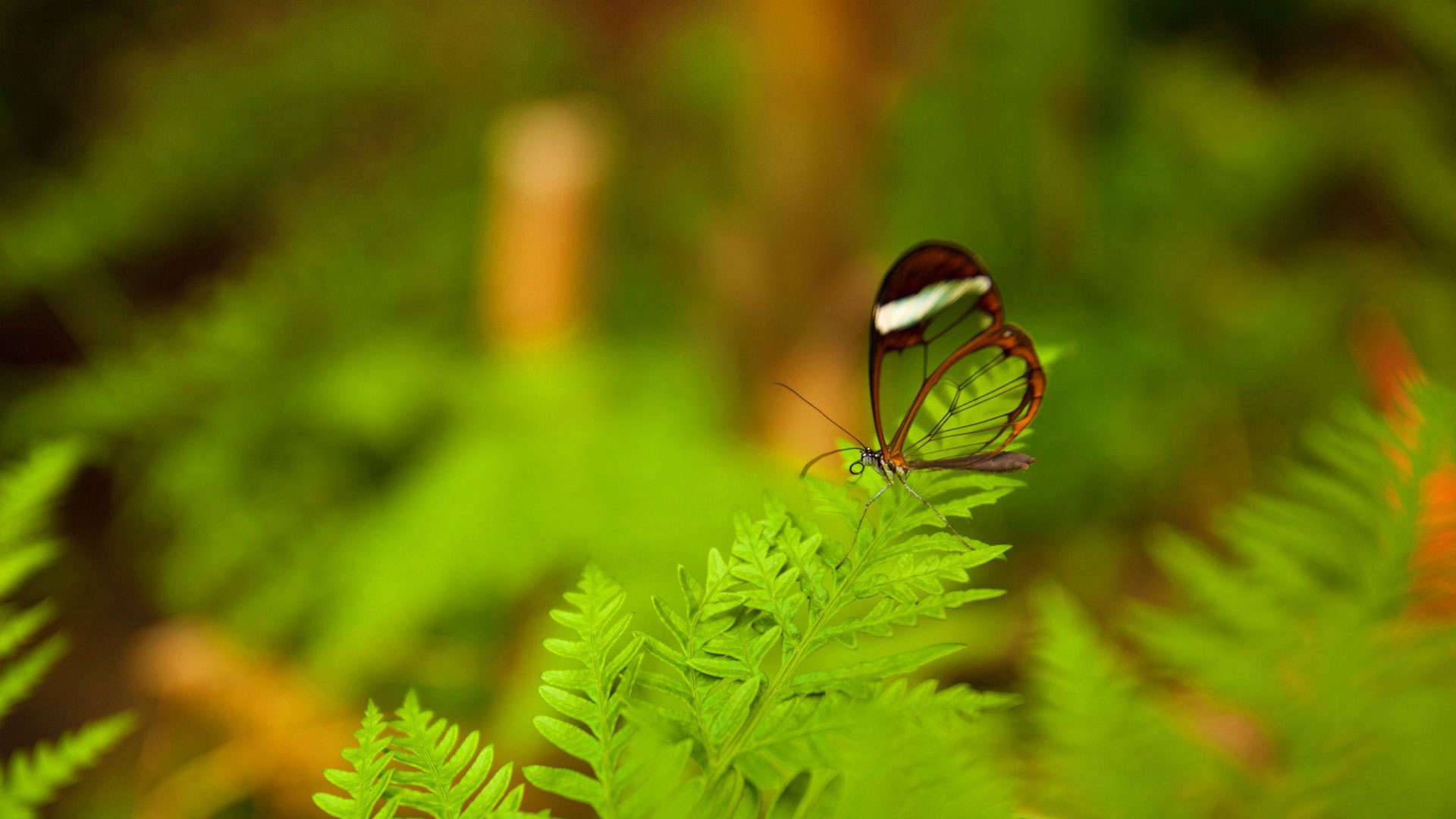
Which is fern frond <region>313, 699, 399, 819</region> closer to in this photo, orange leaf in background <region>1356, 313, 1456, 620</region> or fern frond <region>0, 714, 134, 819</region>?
fern frond <region>0, 714, 134, 819</region>

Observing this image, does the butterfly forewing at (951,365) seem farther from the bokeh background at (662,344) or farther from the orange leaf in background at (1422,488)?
the bokeh background at (662,344)

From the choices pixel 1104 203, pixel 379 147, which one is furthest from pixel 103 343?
pixel 1104 203

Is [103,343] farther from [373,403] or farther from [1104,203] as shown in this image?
[1104,203]

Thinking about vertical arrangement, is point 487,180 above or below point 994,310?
above

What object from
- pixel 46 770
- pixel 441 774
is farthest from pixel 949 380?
pixel 46 770

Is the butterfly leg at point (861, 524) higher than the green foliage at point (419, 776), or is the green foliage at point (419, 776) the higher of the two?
the butterfly leg at point (861, 524)

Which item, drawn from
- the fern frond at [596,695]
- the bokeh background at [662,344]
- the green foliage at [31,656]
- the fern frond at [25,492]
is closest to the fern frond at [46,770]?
the green foliage at [31,656]

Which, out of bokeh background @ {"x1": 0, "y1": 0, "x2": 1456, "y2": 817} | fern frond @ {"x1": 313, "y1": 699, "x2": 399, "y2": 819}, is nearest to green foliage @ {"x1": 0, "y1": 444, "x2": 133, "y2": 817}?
fern frond @ {"x1": 313, "y1": 699, "x2": 399, "y2": 819}
